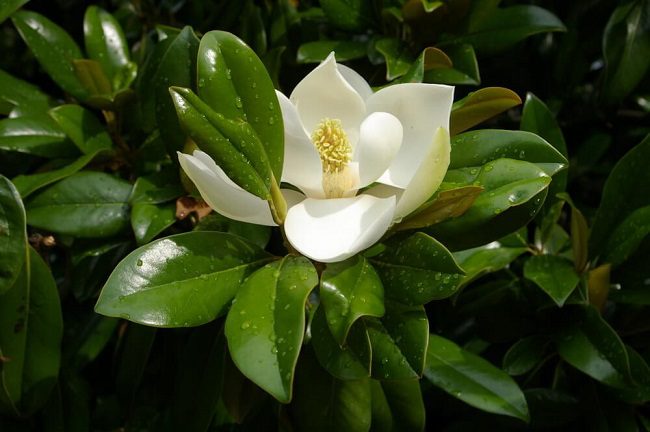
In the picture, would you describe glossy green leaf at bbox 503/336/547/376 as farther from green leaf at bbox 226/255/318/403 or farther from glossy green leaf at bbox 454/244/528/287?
green leaf at bbox 226/255/318/403

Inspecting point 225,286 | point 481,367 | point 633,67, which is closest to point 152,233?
point 225,286

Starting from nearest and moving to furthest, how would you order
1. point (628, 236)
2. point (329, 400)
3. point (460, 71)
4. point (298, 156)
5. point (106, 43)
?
point (298, 156) < point (329, 400) < point (628, 236) < point (460, 71) < point (106, 43)

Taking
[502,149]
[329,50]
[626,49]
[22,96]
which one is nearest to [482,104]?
[502,149]

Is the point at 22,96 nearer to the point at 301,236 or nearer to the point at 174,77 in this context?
the point at 174,77

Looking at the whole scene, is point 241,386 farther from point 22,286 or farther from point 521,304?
point 521,304

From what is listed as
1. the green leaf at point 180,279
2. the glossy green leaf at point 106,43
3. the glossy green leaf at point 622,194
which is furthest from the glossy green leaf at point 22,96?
the glossy green leaf at point 622,194

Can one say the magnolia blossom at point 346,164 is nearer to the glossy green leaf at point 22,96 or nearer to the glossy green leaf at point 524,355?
the glossy green leaf at point 524,355
